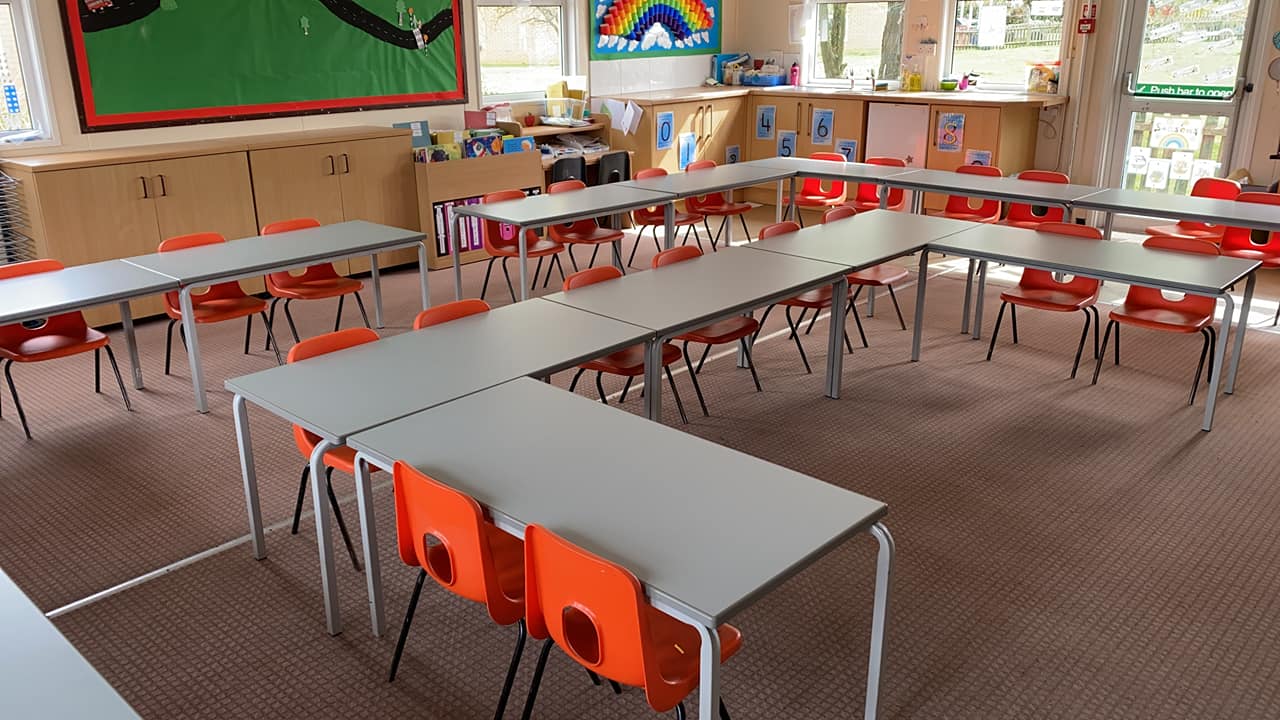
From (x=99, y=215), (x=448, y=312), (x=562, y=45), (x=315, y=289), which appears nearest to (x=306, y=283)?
(x=315, y=289)

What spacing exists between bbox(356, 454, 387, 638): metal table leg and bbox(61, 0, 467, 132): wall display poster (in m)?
4.82

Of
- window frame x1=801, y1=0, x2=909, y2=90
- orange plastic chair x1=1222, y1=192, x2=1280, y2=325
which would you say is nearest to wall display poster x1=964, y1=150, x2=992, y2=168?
window frame x1=801, y1=0, x2=909, y2=90

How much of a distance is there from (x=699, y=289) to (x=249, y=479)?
200 centimetres

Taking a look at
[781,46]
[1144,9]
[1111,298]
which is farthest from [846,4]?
[1111,298]

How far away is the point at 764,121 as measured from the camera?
10141mm

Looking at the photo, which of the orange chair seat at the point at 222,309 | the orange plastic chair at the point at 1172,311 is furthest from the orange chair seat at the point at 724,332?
the orange chair seat at the point at 222,309

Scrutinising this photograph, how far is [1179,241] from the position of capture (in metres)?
5.06

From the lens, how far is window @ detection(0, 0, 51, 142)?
6.07 metres

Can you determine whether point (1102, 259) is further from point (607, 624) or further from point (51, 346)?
point (51, 346)

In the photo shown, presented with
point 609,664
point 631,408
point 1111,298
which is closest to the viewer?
point 609,664

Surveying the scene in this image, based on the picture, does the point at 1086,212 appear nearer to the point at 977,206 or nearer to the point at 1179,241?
the point at 977,206

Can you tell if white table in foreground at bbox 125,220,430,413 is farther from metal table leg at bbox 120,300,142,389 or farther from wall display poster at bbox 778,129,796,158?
wall display poster at bbox 778,129,796,158

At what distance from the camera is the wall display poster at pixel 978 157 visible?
848cm

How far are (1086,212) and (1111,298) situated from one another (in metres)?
2.24
